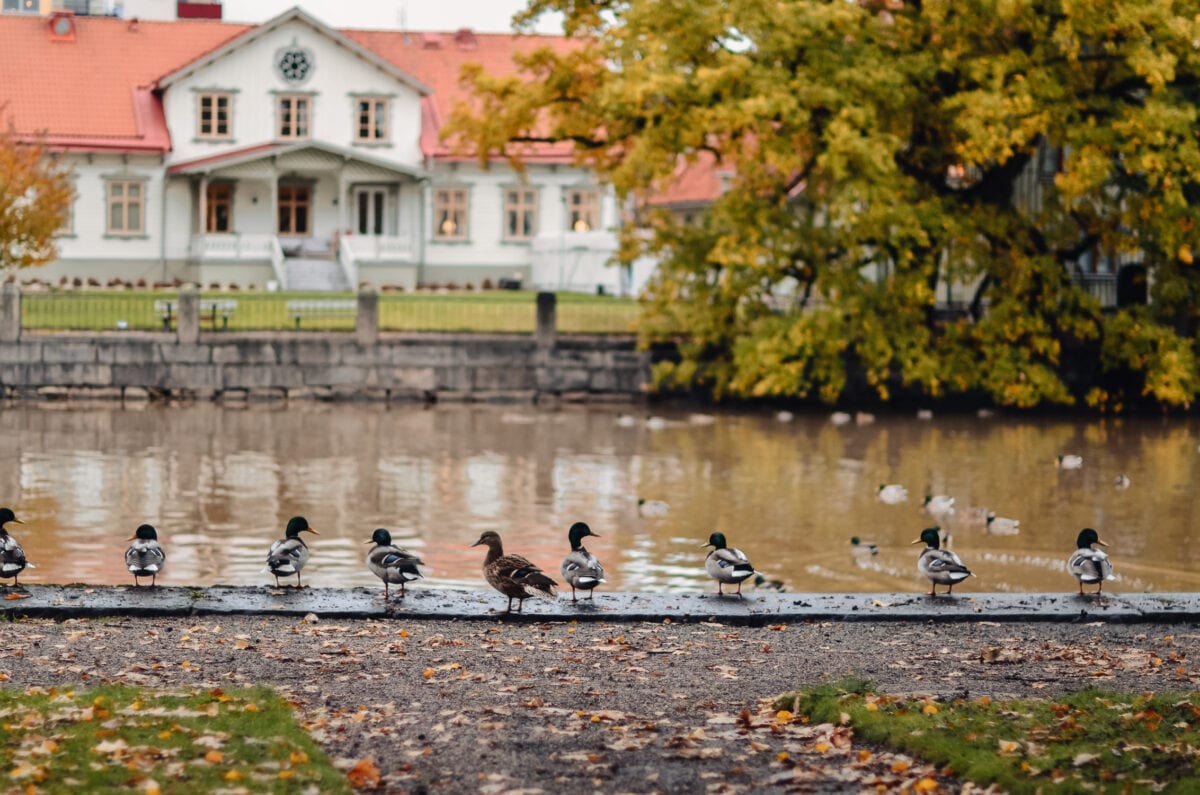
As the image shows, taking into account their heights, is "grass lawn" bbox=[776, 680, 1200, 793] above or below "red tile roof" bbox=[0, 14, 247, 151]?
below

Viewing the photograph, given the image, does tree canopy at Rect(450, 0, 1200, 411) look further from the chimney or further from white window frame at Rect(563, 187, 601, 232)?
the chimney

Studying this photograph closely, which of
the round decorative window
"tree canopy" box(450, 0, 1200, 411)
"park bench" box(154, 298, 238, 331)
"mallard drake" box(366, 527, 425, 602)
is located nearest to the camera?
"mallard drake" box(366, 527, 425, 602)

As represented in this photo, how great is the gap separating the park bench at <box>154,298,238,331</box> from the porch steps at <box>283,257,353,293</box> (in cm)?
1134

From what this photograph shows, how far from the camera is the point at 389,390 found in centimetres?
3538

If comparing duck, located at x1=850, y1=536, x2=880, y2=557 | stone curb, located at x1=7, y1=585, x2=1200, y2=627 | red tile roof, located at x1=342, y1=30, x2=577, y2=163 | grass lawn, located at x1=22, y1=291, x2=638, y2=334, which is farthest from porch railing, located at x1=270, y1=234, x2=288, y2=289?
stone curb, located at x1=7, y1=585, x2=1200, y2=627

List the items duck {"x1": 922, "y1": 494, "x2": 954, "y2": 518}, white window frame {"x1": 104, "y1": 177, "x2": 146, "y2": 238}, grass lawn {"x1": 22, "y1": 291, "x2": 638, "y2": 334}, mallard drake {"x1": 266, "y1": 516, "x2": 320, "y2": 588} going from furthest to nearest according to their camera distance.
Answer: white window frame {"x1": 104, "y1": 177, "x2": 146, "y2": 238} < grass lawn {"x1": 22, "y1": 291, "x2": 638, "y2": 334} < duck {"x1": 922, "y1": 494, "x2": 954, "y2": 518} < mallard drake {"x1": 266, "y1": 516, "x2": 320, "y2": 588}

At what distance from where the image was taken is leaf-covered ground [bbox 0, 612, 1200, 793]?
8.08 meters

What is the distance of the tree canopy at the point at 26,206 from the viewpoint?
129 ft

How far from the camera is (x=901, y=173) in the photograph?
109ft

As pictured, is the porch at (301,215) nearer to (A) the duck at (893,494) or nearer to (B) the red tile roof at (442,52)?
(B) the red tile roof at (442,52)

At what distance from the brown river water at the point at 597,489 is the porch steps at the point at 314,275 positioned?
56.6ft

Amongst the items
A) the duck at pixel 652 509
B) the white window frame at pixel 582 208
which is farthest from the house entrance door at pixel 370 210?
the duck at pixel 652 509

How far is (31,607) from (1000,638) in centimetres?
636

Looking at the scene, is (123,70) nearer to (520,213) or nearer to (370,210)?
(370,210)
